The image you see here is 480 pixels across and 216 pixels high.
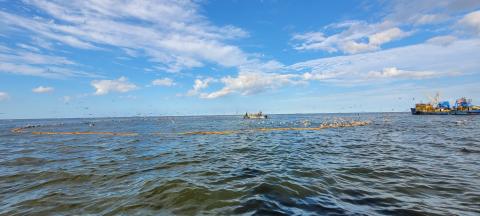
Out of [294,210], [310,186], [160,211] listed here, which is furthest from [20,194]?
[310,186]

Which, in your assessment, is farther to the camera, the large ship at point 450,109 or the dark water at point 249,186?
the large ship at point 450,109

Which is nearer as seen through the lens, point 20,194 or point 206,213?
point 206,213

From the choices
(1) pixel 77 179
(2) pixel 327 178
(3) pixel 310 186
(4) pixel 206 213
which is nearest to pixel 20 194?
(1) pixel 77 179

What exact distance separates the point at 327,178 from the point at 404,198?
10.0ft

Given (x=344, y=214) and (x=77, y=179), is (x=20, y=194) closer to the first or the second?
(x=77, y=179)

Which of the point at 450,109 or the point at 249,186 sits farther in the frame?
the point at 450,109

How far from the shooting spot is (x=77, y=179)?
11562mm

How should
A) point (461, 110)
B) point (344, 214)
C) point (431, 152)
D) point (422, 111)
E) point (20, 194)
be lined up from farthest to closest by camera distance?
1. point (422, 111)
2. point (461, 110)
3. point (431, 152)
4. point (20, 194)
5. point (344, 214)

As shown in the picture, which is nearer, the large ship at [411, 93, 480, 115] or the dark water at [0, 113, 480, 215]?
the dark water at [0, 113, 480, 215]

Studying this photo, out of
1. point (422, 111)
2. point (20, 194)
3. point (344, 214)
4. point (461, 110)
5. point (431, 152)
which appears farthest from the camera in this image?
point (422, 111)

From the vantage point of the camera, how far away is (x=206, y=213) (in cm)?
718

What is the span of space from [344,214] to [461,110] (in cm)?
13092

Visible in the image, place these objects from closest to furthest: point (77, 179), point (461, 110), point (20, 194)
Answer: point (20, 194)
point (77, 179)
point (461, 110)

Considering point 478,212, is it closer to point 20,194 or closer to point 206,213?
point 206,213
